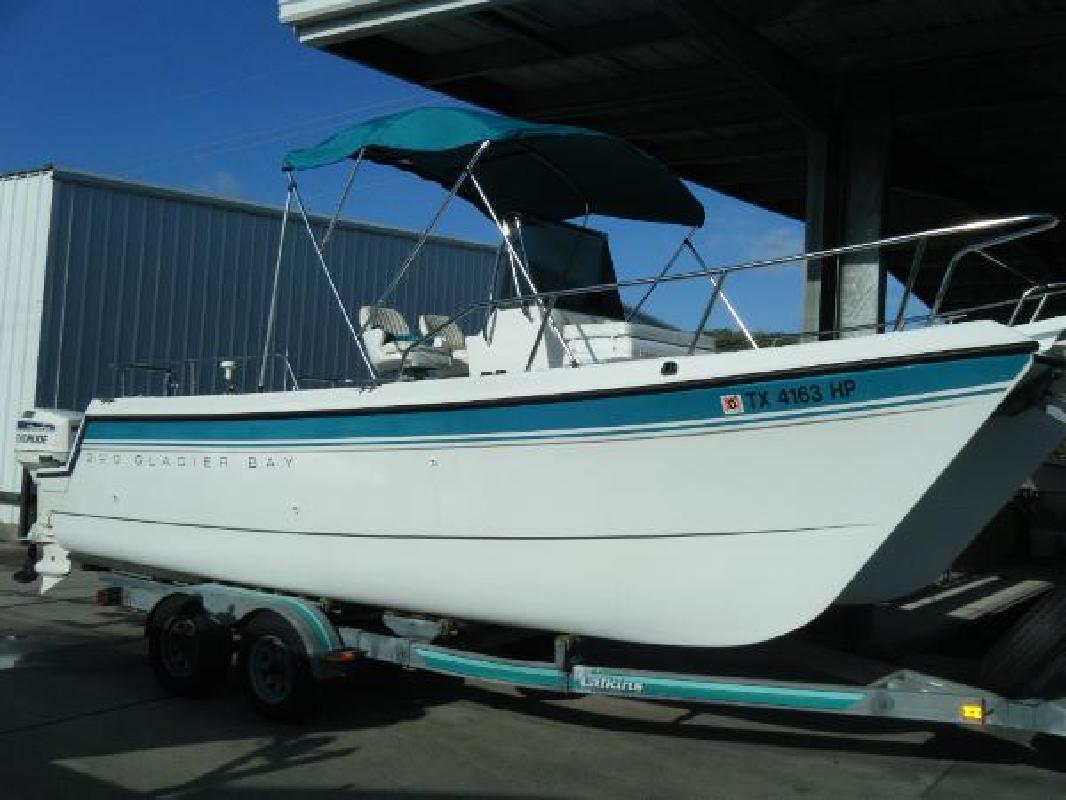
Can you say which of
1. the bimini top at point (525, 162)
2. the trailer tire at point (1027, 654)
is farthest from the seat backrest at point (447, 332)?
the trailer tire at point (1027, 654)

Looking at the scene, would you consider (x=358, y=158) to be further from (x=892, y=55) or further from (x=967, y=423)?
(x=892, y=55)

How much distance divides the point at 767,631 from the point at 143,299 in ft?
37.9

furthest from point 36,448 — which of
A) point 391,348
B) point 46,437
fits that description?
point 391,348

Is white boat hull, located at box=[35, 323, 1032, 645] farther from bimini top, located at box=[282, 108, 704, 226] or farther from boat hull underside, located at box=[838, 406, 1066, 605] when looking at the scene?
bimini top, located at box=[282, 108, 704, 226]

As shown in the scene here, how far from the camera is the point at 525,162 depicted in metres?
7.45

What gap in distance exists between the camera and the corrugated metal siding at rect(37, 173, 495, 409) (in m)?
14.0

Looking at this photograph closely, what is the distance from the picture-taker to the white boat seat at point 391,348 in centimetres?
691

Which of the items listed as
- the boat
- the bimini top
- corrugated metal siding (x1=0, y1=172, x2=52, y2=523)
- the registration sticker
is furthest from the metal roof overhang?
corrugated metal siding (x1=0, y1=172, x2=52, y2=523)

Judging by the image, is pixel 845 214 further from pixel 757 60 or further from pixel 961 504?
pixel 961 504

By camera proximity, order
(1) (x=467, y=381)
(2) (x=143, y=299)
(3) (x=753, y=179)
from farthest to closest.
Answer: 1. (2) (x=143, y=299)
2. (3) (x=753, y=179)
3. (1) (x=467, y=381)

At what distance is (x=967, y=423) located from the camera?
178 inches

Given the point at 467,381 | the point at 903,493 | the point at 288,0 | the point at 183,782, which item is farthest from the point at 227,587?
the point at 288,0

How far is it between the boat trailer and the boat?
0.66 feet

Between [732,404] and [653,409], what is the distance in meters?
0.39
